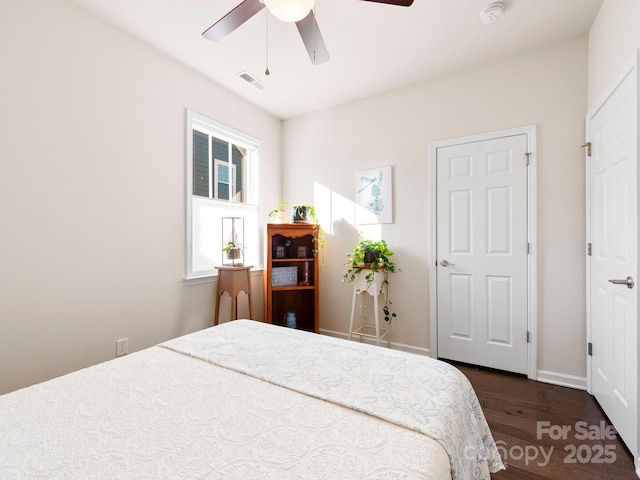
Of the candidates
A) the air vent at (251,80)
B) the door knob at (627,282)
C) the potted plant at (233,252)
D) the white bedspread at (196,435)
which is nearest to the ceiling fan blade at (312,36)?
the air vent at (251,80)

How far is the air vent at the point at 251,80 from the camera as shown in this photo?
2.76m

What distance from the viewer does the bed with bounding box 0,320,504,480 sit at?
71cm

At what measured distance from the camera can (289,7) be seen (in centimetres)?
149

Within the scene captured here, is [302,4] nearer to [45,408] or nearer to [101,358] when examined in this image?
[45,408]

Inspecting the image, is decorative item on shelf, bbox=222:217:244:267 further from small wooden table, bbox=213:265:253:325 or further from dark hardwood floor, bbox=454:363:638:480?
dark hardwood floor, bbox=454:363:638:480

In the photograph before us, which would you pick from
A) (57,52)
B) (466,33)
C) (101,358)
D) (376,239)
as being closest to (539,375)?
(376,239)

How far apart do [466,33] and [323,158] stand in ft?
5.73

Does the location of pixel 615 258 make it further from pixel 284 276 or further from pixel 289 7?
pixel 284 276

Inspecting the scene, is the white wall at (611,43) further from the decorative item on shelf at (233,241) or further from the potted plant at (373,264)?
the decorative item on shelf at (233,241)

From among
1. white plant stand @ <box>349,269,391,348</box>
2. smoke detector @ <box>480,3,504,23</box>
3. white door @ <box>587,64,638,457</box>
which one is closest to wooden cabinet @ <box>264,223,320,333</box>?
white plant stand @ <box>349,269,391,348</box>

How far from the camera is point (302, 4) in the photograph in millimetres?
1479

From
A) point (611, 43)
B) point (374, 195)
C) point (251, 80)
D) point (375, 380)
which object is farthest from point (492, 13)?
point (375, 380)

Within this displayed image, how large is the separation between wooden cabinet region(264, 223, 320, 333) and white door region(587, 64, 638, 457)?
2.26m

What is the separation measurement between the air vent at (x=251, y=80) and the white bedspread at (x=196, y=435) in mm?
2615
